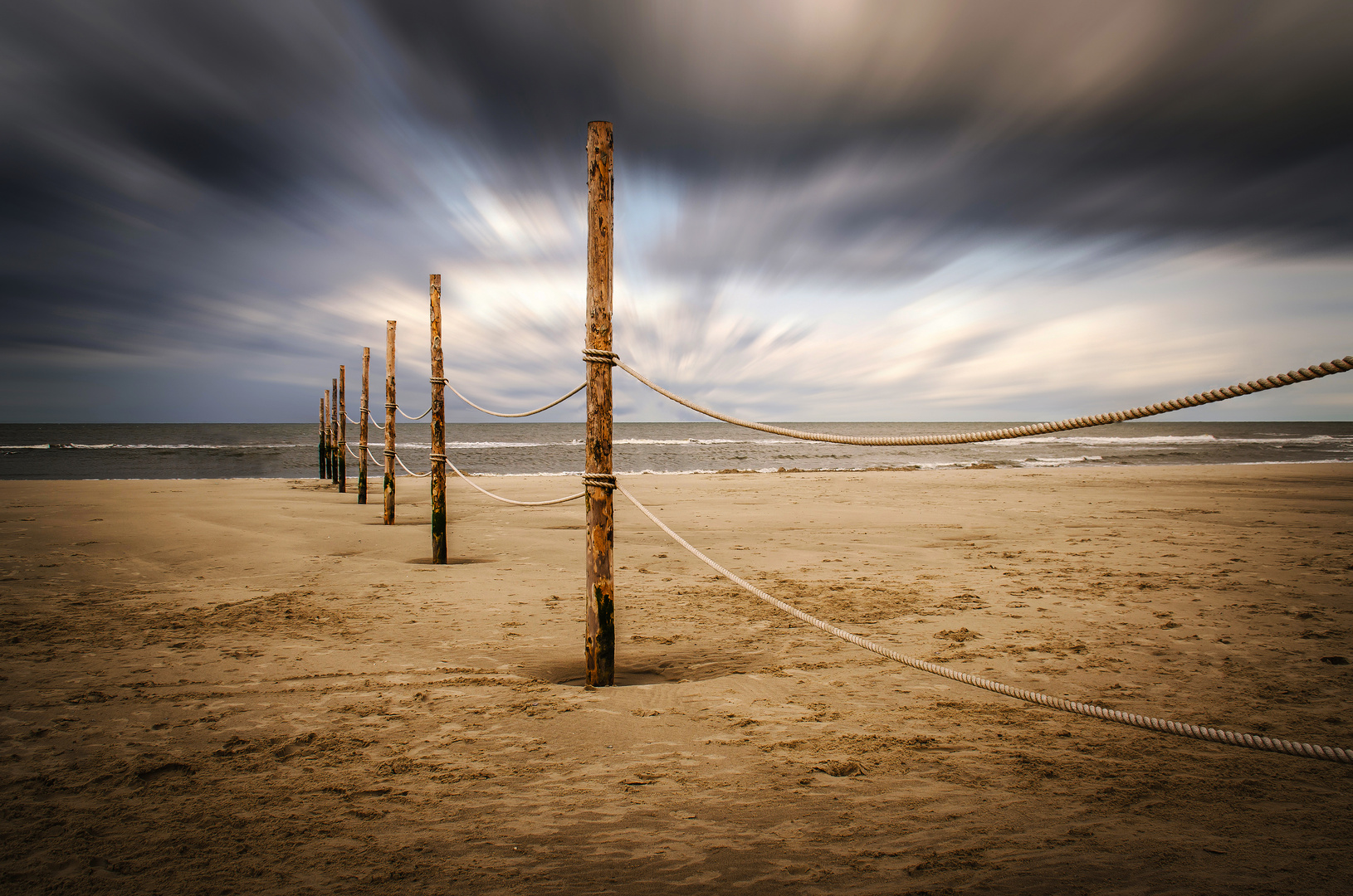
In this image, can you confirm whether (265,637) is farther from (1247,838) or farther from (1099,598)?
(1099,598)

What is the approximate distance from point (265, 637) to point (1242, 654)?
6629mm

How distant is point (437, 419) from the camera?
7.00 m

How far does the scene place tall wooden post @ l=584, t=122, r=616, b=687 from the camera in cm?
351

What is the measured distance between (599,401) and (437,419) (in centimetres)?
415

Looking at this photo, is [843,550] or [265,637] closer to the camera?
[265,637]

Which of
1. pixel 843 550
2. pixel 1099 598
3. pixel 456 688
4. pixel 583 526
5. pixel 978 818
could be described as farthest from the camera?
pixel 583 526

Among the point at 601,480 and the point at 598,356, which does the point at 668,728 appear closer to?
the point at 601,480

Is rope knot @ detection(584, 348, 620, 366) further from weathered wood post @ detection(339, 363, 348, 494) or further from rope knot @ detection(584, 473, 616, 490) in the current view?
weathered wood post @ detection(339, 363, 348, 494)

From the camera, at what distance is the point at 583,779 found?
2541 mm

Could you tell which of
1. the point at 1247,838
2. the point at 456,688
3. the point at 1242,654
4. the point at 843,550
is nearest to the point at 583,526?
the point at 843,550

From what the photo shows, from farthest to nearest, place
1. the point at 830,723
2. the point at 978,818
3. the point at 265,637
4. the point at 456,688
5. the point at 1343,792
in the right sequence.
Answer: the point at 265,637 → the point at 456,688 → the point at 830,723 → the point at 1343,792 → the point at 978,818

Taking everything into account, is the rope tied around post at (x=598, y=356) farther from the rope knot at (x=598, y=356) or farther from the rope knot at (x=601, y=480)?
the rope knot at (x=601, y=480)

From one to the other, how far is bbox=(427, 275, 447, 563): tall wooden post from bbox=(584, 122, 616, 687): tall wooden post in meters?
3.93

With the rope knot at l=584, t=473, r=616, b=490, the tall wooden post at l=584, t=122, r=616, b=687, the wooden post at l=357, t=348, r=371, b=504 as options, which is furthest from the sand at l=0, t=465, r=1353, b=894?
the wooden post at l=357, t=348, r=371, b=504
